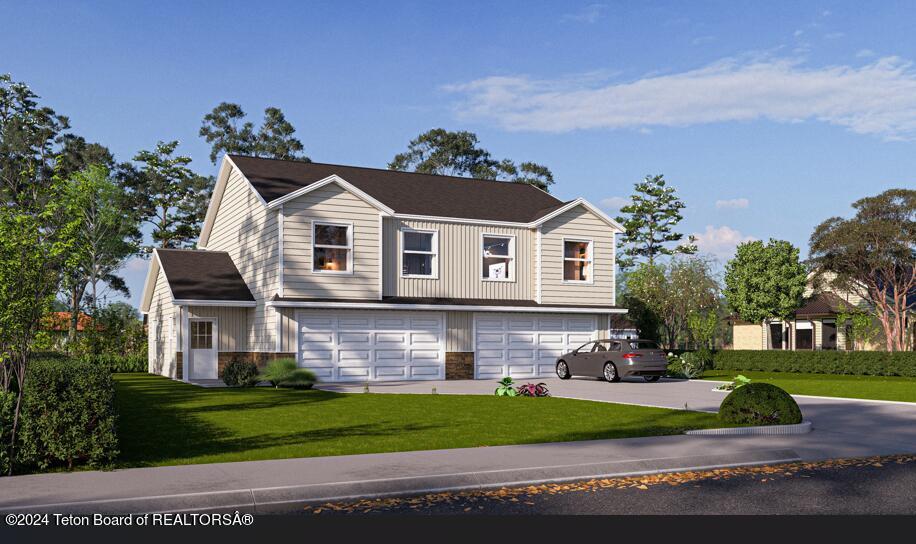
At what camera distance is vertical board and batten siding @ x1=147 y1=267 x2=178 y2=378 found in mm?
31578

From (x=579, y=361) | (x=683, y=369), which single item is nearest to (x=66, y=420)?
(x=579, y=361)

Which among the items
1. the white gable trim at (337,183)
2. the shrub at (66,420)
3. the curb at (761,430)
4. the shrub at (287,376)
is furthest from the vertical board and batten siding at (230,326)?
the curb at (761,430)

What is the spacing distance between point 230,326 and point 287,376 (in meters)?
5.78

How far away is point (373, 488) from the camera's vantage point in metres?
9.53

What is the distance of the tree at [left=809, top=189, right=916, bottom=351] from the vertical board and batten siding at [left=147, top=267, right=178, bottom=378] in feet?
121

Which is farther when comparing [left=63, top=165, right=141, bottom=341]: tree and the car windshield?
[left=63, top=165, right=141, bottom=341]: tree

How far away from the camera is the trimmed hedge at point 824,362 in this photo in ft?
118

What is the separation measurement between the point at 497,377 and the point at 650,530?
2426 cm

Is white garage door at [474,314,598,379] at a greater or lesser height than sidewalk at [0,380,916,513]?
greater

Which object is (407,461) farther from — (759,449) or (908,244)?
(908,244)

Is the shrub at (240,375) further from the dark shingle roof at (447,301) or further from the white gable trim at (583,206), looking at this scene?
the white gable trim at (583,206)

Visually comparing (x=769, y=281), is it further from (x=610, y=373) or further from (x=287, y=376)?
(x=287, y=376)

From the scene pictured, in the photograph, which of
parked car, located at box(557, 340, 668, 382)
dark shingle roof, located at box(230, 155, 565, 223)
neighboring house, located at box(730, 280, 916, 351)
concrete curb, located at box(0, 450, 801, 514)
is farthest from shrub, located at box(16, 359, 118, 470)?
neighboring house, located at box(730, 280, 916, 351)

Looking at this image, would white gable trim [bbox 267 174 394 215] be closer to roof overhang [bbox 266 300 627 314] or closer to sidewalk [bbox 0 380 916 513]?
roof overhang [bbox 266 300 627 314]
